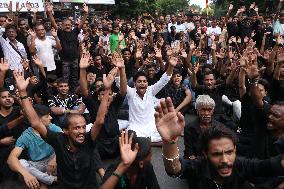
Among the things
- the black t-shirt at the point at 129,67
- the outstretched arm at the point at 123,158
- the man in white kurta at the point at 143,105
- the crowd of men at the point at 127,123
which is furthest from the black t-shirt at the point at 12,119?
the black t-shirt at the point at 129,67

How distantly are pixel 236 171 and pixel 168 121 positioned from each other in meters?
0.56

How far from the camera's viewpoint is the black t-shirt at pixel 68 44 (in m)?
8.54

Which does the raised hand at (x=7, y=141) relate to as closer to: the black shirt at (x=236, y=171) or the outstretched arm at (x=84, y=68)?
the outstretched arm at (x=84, y=68)

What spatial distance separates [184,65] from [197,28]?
6080mm

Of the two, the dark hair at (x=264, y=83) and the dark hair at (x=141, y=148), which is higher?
the dark hair at (x=264, y=83)

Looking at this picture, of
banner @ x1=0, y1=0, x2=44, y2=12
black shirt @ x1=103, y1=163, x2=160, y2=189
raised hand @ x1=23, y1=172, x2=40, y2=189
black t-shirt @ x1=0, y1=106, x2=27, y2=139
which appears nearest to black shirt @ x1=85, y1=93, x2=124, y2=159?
black t-shirt @ x1=0, y1=106, x2=27, y2=139

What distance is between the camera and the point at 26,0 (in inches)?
450

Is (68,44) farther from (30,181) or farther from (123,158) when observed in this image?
(123,158)

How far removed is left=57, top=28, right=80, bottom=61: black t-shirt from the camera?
A: 336 inches

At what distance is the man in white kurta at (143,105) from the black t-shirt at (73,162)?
2230 millimetres

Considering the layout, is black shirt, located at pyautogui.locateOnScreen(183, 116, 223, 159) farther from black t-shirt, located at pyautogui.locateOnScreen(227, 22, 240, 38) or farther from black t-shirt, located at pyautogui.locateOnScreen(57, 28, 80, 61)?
black t-shirt, located at pyautogui.locateOnScreen(227, 22, 240, 38)

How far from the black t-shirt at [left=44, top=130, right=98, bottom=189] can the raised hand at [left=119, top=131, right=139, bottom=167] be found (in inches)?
30.6

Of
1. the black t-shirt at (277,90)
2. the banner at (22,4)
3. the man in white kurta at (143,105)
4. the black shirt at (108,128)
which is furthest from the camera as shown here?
the banner at (22,4)

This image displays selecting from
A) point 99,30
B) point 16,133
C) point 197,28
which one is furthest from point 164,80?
point 197,28
